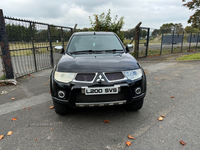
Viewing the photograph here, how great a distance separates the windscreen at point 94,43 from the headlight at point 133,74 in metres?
1.09

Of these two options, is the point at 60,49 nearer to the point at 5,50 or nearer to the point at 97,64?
the point at 97,64

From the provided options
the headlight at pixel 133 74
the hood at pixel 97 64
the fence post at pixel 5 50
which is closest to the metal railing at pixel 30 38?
the fence post at pixel 5 50

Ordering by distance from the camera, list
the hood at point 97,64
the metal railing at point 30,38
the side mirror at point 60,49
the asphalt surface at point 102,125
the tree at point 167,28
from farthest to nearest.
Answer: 1. the tree at point 167,28
2. the metal railing at point 30,38
3. the side mirror at point 60,49
4. the hood at point 97,64
5. the asphalt surface at point 102,125

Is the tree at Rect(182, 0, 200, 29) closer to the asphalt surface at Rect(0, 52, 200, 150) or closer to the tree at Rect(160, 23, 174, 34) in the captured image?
the tree at Rect(160, 23, 174, 34)

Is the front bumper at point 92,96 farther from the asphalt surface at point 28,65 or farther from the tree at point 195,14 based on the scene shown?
the tree at point 195,14

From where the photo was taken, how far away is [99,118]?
2.87 metres

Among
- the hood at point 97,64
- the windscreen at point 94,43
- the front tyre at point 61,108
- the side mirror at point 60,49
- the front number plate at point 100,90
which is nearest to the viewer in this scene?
the front number plate at point 100,90

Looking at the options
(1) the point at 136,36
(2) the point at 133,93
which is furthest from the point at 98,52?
(1) the point at 136,36

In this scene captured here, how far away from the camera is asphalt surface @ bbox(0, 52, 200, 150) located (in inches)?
84.8

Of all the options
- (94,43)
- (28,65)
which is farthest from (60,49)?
(28,65)

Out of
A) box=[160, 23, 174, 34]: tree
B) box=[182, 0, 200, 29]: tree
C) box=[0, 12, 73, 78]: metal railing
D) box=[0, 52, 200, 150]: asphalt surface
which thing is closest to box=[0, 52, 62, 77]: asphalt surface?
box=[0, 12, 73, 78]: metal railing

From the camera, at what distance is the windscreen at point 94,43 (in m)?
3.50

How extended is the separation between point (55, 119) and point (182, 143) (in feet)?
7.25

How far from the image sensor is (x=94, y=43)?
143 inches
